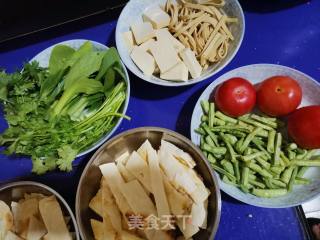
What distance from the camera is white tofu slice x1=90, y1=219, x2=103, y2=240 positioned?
2.68 ft

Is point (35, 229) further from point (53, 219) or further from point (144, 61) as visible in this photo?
point (144, 61)

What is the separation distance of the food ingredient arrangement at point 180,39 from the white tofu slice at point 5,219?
499mm

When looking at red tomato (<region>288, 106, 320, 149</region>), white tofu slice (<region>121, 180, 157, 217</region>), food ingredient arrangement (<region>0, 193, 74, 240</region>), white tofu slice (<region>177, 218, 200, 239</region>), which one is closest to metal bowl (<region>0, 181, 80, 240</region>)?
food ingredient arrangement (<region>0, 193, 74, 240</region>)

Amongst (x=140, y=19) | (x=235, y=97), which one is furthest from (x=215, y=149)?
(x=140, y=19)

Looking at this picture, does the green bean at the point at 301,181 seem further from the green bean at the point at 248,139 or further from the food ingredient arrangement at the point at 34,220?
the food ingredient arrangement at the point at 34,220

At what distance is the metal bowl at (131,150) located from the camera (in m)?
0.81

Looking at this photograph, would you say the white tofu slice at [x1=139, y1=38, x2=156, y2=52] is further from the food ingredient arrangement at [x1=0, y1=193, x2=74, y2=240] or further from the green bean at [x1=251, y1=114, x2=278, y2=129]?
the food ingredient arrangement at [x1=0, y1=193, x2=74, y2=240]

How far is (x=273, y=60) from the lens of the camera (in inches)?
42.8

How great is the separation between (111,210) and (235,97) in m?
0.41

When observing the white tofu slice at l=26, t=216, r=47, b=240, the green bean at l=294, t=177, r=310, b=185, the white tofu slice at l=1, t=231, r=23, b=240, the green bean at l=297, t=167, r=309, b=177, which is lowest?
the white tofu slice at l=1, t=231, r=23, b=240

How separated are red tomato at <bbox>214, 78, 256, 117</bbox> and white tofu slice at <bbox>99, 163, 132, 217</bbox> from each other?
0.32 m

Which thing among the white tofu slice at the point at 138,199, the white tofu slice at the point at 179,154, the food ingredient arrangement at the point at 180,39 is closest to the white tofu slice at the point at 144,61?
the food ingredient arrangement at the point at 180,39

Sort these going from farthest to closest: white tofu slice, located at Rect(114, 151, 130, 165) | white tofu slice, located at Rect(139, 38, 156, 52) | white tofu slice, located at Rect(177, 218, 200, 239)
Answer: white tofu slice, located at Rect(139, 38, 156, 52) → white tofu slice, located at Rect(114, 151, 130, 165) → white tofu slice, located at Rect(177, 218, 200, 239)

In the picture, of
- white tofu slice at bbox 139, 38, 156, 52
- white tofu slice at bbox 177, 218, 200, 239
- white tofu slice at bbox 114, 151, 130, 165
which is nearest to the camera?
white tofu slice at bbox 177, 218, 200, 239
